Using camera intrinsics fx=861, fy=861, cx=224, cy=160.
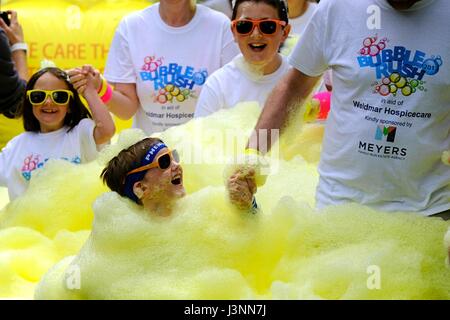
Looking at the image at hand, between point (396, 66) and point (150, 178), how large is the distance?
715 millimetres

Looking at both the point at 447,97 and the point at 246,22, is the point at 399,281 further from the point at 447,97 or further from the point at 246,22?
the point at 246,22

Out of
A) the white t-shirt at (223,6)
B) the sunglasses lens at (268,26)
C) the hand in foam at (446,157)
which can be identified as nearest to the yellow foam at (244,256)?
the hand in foam at (446,157)

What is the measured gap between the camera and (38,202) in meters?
2.77

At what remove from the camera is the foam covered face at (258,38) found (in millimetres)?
3041

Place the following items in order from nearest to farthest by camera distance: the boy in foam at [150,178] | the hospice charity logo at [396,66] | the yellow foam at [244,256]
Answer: the yellow foam at [244,256] → the hospice charity logo at [396,66] → the boy in foam at [150,178]

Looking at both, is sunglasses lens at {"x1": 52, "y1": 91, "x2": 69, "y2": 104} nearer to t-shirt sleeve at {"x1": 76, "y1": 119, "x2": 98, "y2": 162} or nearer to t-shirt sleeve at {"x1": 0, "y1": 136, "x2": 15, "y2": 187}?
t-shirt sleeve at {"x1": 76, "y1": 119, "x2": 98, "y2": 162}

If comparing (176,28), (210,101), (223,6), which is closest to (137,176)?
(210,101)

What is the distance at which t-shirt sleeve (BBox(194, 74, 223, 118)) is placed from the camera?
3.14 meters

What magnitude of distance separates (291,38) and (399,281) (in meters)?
1.67

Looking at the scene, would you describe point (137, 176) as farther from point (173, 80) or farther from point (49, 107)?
point (173, 80)

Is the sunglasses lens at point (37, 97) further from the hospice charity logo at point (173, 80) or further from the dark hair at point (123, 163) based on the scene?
the dark hair at point (123, 163)

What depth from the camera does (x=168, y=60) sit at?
11.2 feet
